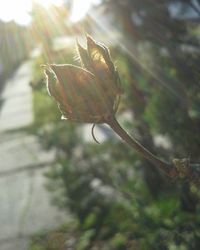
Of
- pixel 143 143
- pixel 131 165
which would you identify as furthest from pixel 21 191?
pixel 143 143

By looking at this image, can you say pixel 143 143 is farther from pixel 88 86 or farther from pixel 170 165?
pixel 88 86

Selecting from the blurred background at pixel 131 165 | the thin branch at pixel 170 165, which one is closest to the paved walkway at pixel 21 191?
the blurred background at pixel 131 165

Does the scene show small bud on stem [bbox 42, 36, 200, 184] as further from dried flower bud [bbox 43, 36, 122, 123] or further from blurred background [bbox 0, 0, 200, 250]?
blurred background [bbox 0, 0, 200, 250]

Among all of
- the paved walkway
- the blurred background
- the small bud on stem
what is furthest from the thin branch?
the paved walkway

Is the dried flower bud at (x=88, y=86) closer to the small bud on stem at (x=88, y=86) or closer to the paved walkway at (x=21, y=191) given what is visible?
the small bud on stem at (x=88, y=86)

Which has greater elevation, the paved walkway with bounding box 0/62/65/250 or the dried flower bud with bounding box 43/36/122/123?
the dried flower bud with bounding box 43/36/122/123

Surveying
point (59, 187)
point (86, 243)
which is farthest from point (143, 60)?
point (86, 243)
